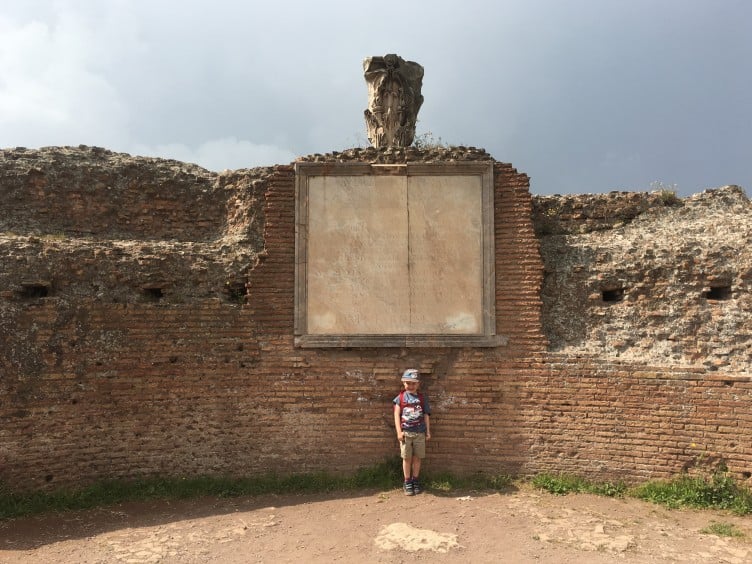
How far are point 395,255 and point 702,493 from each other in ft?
14.7

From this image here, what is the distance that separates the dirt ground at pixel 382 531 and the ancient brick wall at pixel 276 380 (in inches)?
20.8

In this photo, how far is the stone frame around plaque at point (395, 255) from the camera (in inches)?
262

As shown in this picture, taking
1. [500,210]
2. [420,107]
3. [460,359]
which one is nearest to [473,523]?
[460,359]

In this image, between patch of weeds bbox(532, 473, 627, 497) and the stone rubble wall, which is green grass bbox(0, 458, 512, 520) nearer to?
patch of weeds bbox(532, 473, 627, 497)

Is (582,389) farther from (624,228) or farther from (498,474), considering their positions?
(624,228)

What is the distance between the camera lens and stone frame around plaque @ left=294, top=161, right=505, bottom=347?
6664 millimetres

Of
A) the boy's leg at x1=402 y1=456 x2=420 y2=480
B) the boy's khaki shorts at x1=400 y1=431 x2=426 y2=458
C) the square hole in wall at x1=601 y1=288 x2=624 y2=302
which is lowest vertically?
the boy's leg at x1=402 y1=456 x2=420 y2=480

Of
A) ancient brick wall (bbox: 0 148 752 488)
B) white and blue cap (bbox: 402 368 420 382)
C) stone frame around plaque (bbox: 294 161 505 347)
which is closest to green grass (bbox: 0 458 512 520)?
ancient brick wall (bbox: 0 148 752 488)

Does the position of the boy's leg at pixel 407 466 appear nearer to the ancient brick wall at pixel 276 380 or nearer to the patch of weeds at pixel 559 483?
the ancient brick wall at pixel 276 380

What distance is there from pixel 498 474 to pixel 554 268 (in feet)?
9.05

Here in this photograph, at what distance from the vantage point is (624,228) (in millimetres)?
7297

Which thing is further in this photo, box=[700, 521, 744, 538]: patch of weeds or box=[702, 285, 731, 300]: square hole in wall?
box=[702, 285, 731, 300]: square hole in wall

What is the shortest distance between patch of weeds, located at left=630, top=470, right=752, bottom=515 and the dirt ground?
127 mm

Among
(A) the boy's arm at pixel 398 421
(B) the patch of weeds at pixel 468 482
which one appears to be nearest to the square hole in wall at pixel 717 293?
(B) the patch of weeds at pixel 468 482
